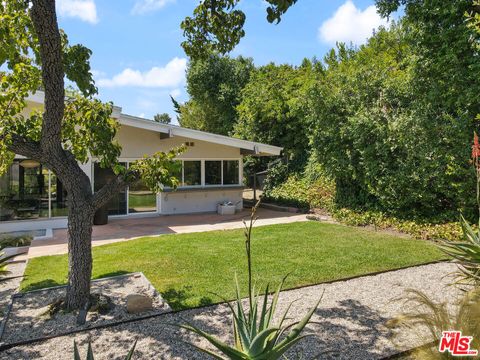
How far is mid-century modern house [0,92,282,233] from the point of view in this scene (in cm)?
1150

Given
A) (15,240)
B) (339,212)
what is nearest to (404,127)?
(339,212)

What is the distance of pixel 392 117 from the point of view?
35.6ft

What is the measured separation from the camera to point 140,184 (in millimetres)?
13945

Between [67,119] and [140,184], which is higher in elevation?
[67,119]

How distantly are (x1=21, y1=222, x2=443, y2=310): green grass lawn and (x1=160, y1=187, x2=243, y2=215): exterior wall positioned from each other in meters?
4.70

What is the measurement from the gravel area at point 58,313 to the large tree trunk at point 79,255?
0.23 meters

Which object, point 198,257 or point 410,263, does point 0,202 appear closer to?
point 198,257

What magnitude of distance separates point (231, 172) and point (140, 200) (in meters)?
4.37

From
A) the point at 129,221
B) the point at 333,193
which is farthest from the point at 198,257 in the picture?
the point at 333,193

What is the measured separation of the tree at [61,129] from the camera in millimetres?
4496

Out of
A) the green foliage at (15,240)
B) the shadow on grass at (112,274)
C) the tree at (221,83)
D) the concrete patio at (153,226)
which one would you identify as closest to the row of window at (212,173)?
the concrete patio at (153,226)

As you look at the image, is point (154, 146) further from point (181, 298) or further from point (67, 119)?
point (181, 298)

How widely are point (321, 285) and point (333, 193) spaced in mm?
8791

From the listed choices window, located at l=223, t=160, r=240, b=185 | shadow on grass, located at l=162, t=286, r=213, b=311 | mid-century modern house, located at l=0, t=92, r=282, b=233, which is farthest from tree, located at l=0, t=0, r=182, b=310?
window, located at l=223, t=160, r=240, b=185
